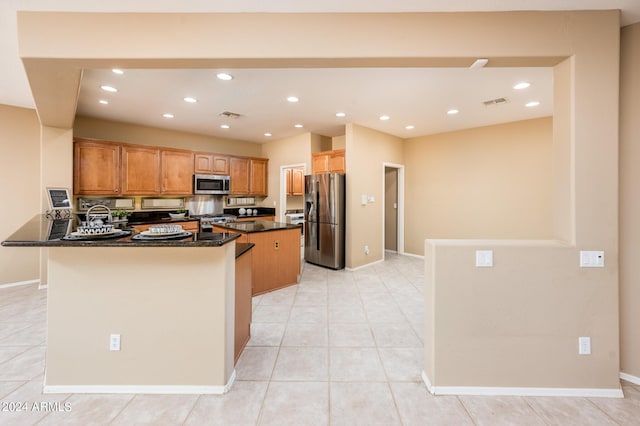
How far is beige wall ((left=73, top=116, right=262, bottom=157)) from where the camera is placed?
15.4ft

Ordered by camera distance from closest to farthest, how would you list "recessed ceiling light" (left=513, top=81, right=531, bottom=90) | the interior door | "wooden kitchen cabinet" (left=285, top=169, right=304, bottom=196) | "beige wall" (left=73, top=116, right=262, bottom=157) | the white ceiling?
the white ceiling, "recessed ceiling light" (left=513, top=81, right=531, bottom=90), "beige wall" (left=73, top=116, right=262, bottom=157), the interior door, "wooden kitchen cabinet" (left=285, top=169, right=304, bottom=196)

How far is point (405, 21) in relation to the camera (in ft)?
6.14

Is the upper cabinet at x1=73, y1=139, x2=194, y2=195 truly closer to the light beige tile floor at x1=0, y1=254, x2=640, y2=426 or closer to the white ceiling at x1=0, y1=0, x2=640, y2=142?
the white ceiling at x1=0, y1=0, x2=640, y2=142

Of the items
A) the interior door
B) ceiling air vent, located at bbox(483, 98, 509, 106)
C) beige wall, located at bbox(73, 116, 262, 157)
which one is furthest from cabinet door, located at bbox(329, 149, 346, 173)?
beige wall, located at bbox(73, 116, 262, 157)

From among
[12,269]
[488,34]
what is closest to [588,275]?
[488,34]

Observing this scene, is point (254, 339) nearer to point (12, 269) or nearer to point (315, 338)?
point (315, 338)

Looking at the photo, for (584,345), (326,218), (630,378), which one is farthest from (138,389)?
(326,218)

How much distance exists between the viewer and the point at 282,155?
6.33 metres

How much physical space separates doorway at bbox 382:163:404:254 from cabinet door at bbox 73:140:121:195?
524cm

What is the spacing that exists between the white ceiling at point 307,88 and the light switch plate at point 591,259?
64.6 inches

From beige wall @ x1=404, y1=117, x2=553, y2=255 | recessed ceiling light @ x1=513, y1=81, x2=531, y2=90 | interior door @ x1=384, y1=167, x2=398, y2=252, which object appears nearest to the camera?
recessed ceiling light @ x1=513, y1=81, x2=531, y2=90

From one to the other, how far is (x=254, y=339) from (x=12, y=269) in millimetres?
4245

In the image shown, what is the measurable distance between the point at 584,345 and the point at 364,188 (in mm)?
3713

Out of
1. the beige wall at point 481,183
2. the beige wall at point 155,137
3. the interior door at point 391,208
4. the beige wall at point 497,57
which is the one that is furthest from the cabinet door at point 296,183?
the beige wall at point 497,57
